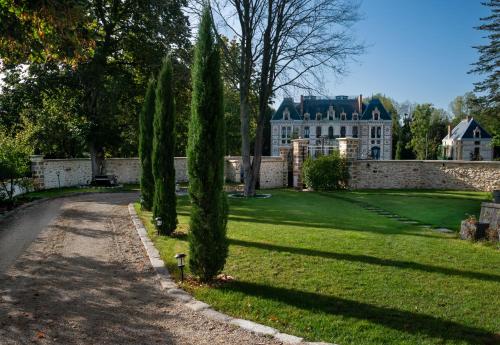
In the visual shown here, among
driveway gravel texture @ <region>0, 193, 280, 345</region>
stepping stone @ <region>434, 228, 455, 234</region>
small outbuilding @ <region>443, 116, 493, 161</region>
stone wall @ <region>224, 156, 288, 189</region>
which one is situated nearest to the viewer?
driveway gravel texture @ <region>0, 193, 280, 345</region>

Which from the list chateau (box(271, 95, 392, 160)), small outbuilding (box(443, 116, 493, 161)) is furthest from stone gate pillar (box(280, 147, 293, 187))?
small outbuilding (box(443, 116, 493, 161))

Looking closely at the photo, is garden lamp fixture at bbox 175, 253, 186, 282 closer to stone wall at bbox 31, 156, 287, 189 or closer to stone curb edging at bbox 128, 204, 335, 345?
stone curb edging at bbox 128, 204, 335, 345

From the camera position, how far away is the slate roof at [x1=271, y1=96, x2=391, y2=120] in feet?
185

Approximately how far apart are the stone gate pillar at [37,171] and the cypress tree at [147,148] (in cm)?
915

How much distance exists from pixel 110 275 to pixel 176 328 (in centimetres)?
237

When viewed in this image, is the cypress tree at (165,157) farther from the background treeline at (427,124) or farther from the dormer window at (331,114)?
the dormer window at (331,114)

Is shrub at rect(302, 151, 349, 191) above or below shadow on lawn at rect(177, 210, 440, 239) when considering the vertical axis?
above

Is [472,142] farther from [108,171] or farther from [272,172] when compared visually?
[108,171]

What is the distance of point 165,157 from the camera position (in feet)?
29.1

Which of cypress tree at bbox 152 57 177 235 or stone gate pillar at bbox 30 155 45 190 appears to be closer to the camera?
cypress tree at bbox 152 57 177 235

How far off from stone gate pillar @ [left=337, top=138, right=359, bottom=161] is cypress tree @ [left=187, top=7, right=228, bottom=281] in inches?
607

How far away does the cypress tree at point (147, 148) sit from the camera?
39.5 ft

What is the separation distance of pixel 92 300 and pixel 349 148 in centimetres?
1704

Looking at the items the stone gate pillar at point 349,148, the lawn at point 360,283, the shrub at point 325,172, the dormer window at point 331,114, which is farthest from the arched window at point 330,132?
the lawn at point 360,283
